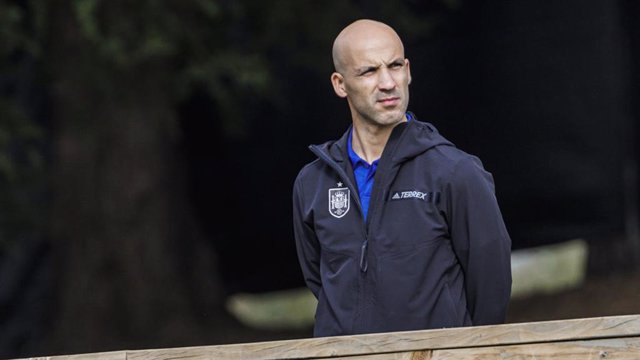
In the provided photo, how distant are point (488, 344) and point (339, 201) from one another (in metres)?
0.65

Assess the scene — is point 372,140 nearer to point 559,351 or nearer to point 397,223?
point 397,223

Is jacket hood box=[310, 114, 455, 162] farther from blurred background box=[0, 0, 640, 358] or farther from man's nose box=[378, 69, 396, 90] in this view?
blurred background box=[0, 0, 640, 358]

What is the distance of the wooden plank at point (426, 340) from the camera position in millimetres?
3285

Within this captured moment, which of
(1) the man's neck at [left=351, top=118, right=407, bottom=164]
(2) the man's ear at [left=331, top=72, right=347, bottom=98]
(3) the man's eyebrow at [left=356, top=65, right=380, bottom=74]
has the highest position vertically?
(3) the man's eyebrow at [left=356, top=65, right=380, bottom=74]

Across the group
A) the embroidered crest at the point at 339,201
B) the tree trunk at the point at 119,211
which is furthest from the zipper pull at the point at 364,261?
the tree trunk at the point at 119,211

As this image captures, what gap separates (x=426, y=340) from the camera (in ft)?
11.1

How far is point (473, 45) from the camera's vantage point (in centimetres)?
838

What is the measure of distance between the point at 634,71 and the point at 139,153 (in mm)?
3126

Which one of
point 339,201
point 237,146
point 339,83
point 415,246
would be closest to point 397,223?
point 415,246

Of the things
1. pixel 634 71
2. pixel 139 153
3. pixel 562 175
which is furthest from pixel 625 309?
pixel 139 153

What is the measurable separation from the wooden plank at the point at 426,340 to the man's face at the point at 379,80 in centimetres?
66

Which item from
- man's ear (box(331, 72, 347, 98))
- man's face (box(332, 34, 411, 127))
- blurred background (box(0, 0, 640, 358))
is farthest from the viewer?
blurred background (box(0, 0, 640, 358))

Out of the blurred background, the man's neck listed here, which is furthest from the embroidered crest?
the blurred background

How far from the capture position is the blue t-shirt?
373cm
